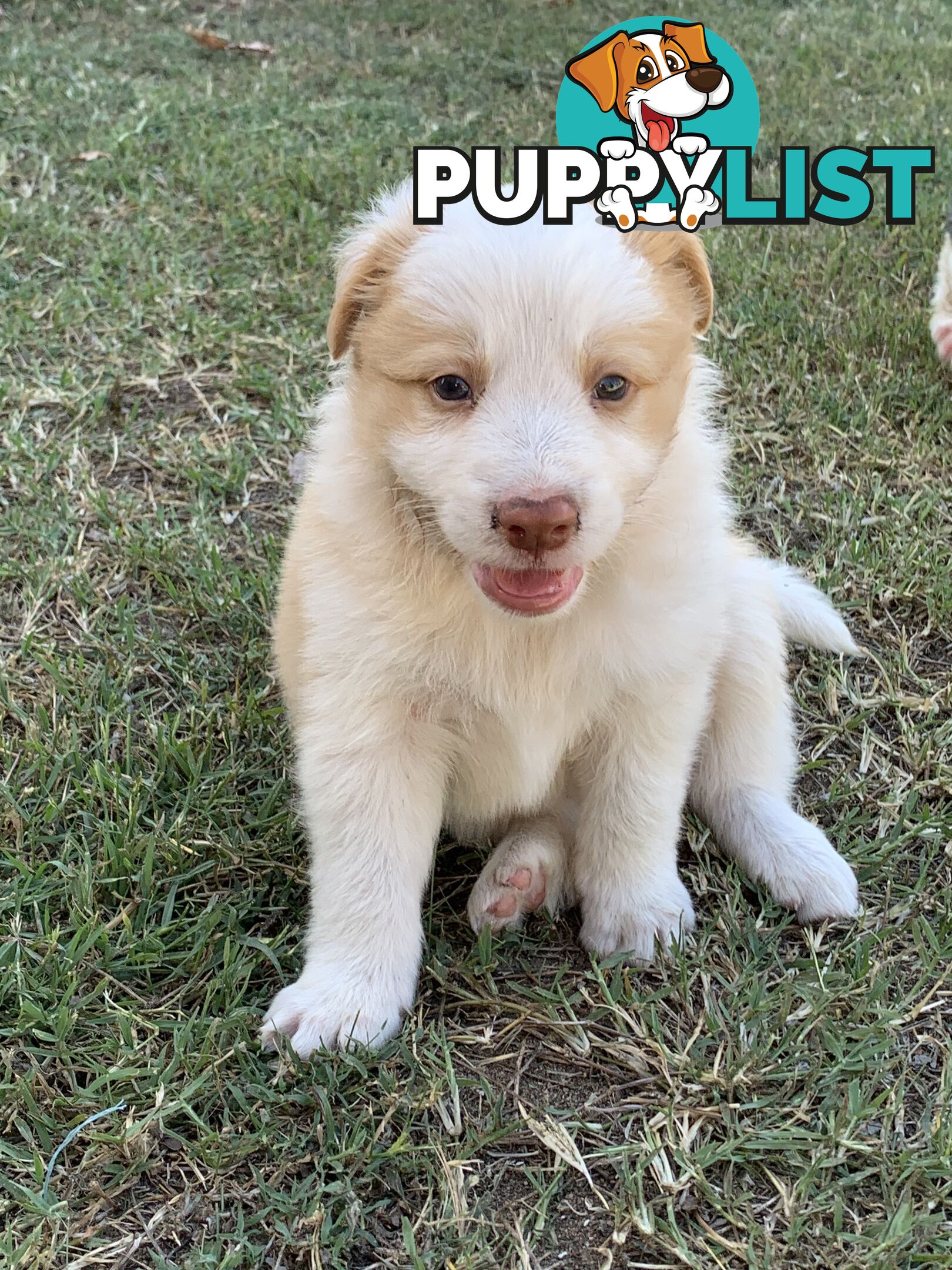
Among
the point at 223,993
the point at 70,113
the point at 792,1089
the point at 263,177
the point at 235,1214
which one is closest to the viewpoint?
the point at 235,1214

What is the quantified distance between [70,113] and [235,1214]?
6565mm

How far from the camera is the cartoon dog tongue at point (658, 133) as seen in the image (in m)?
3.41

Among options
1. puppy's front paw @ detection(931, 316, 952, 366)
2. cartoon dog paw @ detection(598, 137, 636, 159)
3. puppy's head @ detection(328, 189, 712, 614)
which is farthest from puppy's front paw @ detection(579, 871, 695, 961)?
puppy's front paw @ detection(931, 316, 952, 366)

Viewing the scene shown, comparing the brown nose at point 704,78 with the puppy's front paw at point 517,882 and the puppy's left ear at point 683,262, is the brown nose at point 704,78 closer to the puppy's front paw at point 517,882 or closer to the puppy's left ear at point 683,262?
the puppy's left ear at point 683,262

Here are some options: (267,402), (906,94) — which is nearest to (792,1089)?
(267,402)

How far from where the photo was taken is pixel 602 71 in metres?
4.35

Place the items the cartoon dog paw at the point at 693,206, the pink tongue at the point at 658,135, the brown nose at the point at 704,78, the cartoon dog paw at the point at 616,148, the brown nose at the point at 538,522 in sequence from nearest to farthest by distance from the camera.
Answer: the brown nose at the point at 538,522 → the cartoon dog paw at the point at 693,206 → the cartoon dog paw at the point at 616,148 → the pink tongue at the point at 658,135 → the brown nose at the point at 704,78

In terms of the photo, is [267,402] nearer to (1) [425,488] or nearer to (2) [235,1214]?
(1) [425,488]

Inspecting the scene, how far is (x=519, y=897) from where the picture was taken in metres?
2.61

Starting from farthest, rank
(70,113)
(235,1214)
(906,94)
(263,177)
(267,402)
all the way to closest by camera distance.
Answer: (906,94)
(70,113)
(263,177)
(267,402)
(235,1214)

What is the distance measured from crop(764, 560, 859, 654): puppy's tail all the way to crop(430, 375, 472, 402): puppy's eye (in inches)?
57.4

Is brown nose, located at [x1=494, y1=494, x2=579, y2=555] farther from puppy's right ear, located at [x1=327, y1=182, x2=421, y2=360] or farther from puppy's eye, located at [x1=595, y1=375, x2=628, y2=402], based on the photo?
puppy's right ear, located at [x1=327, y1=182, x2=421, y2=360]

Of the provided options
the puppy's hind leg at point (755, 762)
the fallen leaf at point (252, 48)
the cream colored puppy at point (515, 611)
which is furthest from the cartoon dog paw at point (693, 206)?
the fallen leaf at point (252, 48)

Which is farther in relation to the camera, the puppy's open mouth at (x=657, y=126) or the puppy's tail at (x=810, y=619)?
the puppy's open mouth at (x=657, y=126)
